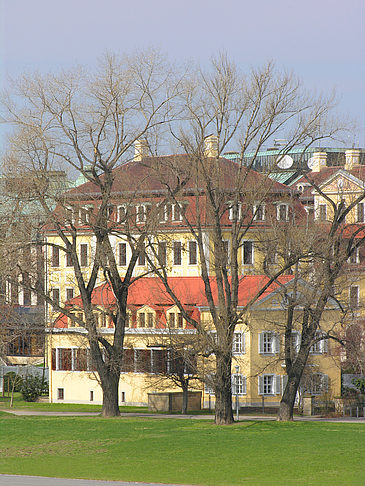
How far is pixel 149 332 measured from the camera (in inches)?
2258

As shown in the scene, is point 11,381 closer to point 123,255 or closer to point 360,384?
point 123,255

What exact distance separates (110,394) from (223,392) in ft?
21.4

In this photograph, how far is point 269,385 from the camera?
5712cm

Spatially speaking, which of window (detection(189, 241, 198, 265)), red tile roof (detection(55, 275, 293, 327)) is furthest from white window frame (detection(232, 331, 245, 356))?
window (detection(189, 241, 198, 265))

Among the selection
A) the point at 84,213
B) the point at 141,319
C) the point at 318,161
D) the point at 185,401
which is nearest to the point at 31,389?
the point at 141,319

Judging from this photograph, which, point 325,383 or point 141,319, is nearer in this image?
point 325,383

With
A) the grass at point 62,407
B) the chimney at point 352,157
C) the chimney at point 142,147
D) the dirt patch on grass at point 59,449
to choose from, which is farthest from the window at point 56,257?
the dirt patch on grass at point 59,449

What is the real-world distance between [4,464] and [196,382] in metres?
30.1

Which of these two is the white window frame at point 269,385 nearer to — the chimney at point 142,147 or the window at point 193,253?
the window at point 193,253

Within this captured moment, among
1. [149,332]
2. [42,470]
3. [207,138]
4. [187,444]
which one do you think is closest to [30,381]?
[149,332]

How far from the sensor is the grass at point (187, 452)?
24.1 metres

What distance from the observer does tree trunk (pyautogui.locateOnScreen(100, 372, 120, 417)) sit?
144 ft

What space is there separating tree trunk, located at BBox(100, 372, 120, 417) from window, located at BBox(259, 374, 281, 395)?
14923 mm

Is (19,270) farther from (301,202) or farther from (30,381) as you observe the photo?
(301,202)
